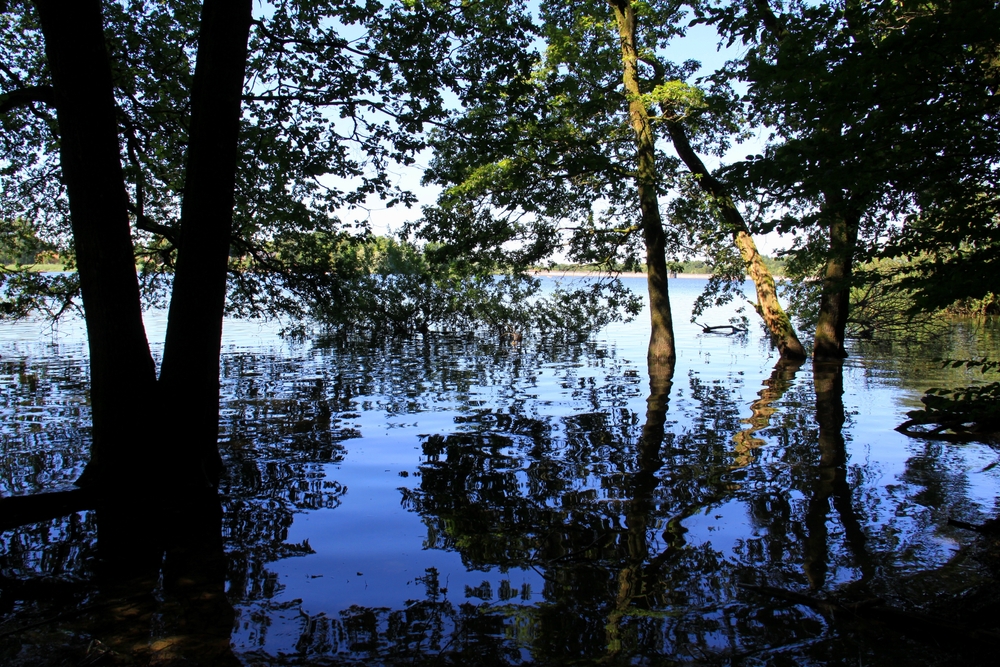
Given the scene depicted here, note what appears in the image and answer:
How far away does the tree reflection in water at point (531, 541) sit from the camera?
3.79 meters

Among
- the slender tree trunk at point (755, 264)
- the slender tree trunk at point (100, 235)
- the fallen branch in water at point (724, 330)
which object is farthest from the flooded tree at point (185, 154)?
the fallen branch in water at point (724, 330)

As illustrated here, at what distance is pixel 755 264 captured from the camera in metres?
19.7

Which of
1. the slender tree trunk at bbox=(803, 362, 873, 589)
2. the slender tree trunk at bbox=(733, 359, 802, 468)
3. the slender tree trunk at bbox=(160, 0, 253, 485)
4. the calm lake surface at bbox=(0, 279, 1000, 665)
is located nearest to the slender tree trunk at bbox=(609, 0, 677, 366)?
the slender tree trunk at bbox=(733, 359, 802, 468)

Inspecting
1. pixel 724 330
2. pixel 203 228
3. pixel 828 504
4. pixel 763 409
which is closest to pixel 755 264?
pixel 763 409

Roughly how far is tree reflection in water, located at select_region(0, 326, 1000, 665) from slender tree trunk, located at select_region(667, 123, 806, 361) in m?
8.90

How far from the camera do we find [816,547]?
5.10 m

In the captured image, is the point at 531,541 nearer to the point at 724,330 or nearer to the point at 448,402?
the point at 448,402

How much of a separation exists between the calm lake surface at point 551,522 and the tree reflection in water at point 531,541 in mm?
26

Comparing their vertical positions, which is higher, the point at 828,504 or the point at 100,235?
the point at 100,235

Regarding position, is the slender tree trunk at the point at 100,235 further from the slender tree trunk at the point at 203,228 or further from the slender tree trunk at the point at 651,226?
the slender tree trunk at the point at 651,226

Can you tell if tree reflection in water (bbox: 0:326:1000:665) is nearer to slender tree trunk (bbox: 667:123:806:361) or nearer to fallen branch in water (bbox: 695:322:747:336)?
slender tree trunk (bbox: 667:123:806:361)

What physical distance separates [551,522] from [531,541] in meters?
0.45

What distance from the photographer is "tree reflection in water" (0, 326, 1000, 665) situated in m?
3.79

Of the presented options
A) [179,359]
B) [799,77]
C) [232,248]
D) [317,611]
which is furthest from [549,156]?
[317,611]
